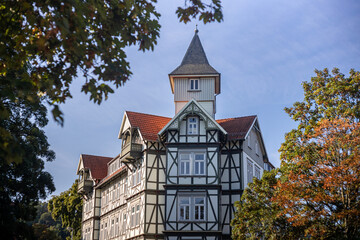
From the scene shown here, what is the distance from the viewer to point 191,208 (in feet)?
110

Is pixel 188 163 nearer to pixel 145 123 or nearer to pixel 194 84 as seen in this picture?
pixel 145 123

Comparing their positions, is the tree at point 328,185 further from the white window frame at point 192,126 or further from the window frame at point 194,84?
the window frame at point 194,84

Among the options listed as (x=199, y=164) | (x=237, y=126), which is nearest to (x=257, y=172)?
(x=237, y=126)

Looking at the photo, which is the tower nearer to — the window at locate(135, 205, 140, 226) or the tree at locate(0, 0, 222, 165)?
the window at locate(135, 205, 140, 226)

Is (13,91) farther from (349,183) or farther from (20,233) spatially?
(349,183)

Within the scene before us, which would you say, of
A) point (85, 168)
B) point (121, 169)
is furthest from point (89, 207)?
point (121, 169)

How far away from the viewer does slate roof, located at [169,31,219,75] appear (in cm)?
3897

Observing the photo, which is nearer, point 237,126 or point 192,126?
point 192,126

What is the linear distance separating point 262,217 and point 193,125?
1051cm

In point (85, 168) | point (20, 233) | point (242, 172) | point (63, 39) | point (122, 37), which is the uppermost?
point (85, 168)

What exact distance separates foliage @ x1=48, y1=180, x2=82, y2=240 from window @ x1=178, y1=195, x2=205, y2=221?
2639 cm

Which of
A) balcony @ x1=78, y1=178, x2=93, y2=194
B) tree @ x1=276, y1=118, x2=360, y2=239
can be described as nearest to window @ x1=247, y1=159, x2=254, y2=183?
tree @ x1=276, y1=118, x2=360, y2=239

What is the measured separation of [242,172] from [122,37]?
1041 inches

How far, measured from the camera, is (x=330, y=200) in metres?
22.5
